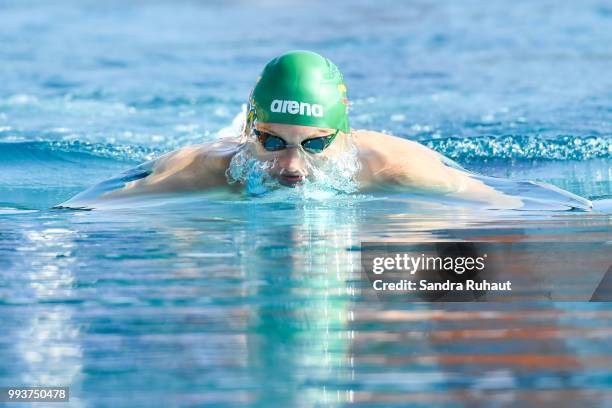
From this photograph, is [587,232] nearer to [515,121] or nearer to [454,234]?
[454,234]

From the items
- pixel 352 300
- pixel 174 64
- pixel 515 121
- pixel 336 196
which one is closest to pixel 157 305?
pixel 352 300

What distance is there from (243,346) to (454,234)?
6.41 ft

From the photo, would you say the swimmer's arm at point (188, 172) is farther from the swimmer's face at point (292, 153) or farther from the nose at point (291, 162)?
the nose at point (291, 162)

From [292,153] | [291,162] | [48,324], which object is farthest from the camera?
[292,153]

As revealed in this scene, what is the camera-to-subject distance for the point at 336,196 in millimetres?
5840

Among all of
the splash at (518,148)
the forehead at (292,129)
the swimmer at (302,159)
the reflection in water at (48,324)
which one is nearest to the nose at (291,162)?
the swimmer at (302,159)

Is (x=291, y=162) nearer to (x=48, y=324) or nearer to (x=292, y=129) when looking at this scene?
(x=292, y=129)

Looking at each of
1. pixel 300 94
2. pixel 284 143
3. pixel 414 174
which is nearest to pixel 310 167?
pixel 284 143

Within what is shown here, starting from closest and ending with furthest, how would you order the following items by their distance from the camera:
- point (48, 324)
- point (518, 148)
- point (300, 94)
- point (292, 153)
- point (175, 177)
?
point (48, 324) < point (292, 153) < point (300, 94) < point (175, 177) < point (518, 148)

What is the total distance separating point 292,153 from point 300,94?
355 millimetres

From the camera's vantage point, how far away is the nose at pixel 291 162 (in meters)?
5.65

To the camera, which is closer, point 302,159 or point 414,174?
point 302,159

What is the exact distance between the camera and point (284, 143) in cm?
584

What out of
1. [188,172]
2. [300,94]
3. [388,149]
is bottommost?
[188,172]
